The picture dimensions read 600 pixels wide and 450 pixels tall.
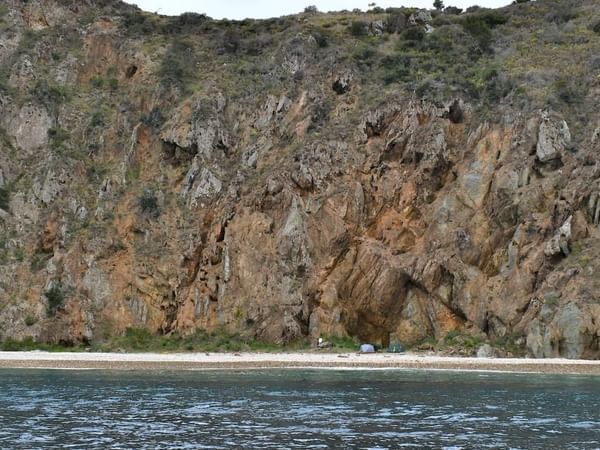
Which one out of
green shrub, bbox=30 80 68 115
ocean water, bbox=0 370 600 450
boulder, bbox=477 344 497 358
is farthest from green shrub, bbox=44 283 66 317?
boulder, bbox=477 344 497 358

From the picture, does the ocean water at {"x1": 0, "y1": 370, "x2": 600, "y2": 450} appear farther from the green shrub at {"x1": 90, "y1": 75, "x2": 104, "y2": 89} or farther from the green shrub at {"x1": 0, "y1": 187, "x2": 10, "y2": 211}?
the green shrub at {"x1": 90, "y1": 75, "x2": 104, "y2": 89}

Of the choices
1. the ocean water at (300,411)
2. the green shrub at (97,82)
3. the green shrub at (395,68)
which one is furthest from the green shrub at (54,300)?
the green shrub at (395,68)

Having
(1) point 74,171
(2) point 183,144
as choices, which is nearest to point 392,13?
→ (2) point 183,144

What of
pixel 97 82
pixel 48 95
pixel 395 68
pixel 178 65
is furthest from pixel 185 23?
pixel 395 68

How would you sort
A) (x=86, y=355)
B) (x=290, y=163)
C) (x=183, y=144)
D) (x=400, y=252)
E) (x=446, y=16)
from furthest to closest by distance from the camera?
1. (x=446, y=16)
2. (x=183, y=144)
3. (x=290, y=163)
4. (x=400, y=252)
5. (x=86, y=355)

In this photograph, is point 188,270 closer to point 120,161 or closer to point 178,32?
point 120,161

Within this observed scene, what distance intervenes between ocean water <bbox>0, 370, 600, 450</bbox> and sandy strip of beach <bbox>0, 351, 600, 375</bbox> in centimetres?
273

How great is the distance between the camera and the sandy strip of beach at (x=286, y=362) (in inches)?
1508

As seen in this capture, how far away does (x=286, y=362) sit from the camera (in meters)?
41.6

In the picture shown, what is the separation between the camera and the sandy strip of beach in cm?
3831

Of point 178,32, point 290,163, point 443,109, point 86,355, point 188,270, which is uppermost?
point 178,32

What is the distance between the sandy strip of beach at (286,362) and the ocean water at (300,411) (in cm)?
273

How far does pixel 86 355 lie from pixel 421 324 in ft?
64.2

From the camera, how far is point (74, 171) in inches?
2355
